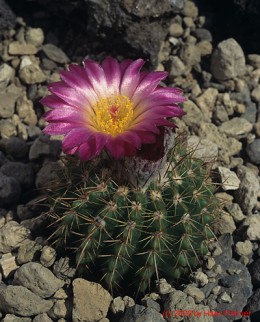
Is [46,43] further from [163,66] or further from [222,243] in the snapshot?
[222,243]

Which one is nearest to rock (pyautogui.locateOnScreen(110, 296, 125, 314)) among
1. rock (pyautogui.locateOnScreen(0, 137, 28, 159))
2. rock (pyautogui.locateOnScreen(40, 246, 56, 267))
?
rock (pyautogui.locateOnScreen(40, 246, 56, 267))

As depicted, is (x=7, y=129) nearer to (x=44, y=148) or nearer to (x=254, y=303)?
(x=44, y=148)

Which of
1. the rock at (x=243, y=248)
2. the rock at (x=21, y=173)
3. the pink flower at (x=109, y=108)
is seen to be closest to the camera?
the pink flower at (x=109, y=108)

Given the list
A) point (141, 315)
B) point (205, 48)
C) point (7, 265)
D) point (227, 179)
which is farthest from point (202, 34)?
point (141, 315)

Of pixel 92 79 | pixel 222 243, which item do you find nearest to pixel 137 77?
pixel 92 79

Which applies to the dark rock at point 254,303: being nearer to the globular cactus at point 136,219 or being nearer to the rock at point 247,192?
the globular cactus at point 136,219

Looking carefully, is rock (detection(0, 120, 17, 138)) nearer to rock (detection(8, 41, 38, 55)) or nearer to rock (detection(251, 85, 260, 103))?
rock (detection(8, 41, 38, 55))

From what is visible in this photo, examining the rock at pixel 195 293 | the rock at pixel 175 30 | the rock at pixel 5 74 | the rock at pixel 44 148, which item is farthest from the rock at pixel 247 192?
the rock at pixel 5 74
